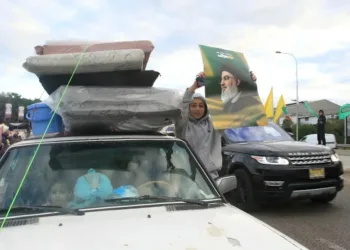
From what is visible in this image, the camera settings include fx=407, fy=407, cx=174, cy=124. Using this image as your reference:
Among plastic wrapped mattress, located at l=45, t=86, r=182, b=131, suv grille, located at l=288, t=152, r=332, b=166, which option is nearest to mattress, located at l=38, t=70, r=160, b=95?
plastic wrapped mattress, located at l=45, t=86, r=182, b=131

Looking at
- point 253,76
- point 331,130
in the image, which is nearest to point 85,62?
point 253,76

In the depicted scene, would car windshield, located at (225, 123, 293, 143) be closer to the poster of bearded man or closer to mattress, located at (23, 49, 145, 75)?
the poster of bearded man

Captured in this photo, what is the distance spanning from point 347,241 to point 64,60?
4.20m

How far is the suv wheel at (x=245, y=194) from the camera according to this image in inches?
263

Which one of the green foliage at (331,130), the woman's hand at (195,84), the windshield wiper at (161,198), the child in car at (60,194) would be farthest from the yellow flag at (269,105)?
the green foliage at (331,130)

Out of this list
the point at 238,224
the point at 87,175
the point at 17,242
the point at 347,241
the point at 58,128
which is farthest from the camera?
the point at 347,241

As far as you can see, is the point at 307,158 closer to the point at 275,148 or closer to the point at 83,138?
the point at 275,148

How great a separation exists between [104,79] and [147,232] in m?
1.47

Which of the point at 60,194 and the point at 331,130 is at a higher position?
the point at 60,194

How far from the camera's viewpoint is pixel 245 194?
684 centimetres

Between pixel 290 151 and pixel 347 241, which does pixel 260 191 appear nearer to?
pixel 290 151

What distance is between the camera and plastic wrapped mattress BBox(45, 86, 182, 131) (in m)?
3.23

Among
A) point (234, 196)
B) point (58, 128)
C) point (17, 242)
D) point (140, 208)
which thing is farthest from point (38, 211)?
point (234, 196)

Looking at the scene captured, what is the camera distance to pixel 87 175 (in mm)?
3020
